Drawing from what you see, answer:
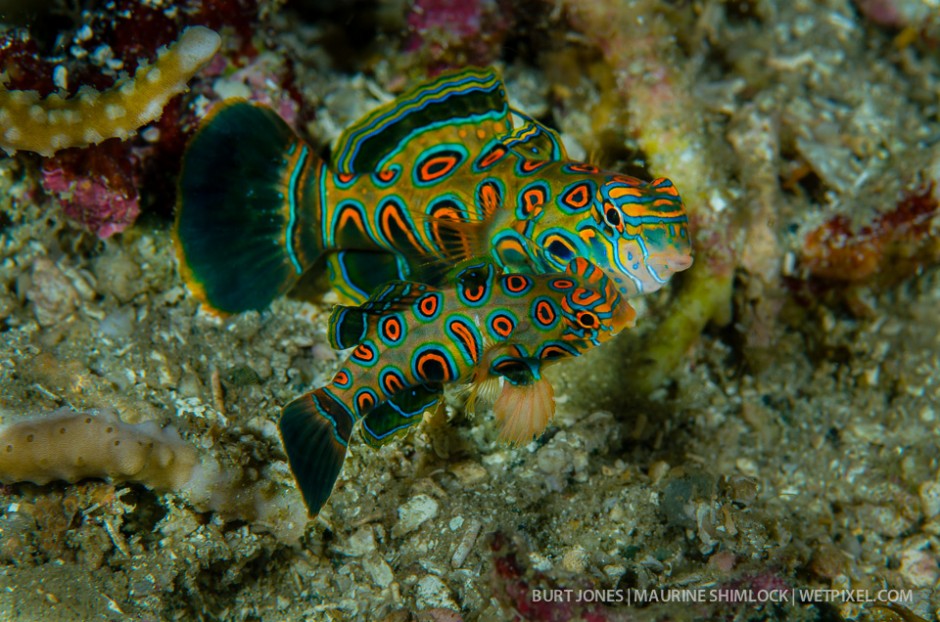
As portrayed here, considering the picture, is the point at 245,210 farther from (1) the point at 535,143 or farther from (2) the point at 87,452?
(1) the point at 535,143

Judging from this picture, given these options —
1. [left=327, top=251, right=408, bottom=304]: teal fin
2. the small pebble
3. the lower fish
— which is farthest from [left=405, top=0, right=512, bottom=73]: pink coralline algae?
the small pebble

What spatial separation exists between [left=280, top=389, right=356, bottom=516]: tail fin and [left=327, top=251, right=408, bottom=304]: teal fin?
1132 mm

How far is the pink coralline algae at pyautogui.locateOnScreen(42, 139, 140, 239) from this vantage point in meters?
3.86

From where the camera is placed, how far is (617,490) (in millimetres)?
3498

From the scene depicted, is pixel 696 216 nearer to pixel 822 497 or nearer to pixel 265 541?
pixel 822 497

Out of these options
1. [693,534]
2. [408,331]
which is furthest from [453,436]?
[693,534]

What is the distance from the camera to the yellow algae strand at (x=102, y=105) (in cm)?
341

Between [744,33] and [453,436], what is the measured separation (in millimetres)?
4625

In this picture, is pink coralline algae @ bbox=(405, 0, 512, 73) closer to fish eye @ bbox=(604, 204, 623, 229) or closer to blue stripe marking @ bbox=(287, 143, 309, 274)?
blue stripe marking @ bbox=(287, 143, 309, 274)

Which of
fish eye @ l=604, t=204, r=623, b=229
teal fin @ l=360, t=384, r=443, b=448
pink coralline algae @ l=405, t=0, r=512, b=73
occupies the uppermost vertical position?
pink coralline algae @ l=405, t=0, r=512, b=73

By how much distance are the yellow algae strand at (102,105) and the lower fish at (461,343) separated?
1554 millimetres

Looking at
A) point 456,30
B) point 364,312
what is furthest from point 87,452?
point 456,30

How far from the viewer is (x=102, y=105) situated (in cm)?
345

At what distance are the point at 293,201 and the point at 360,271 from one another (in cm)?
61
